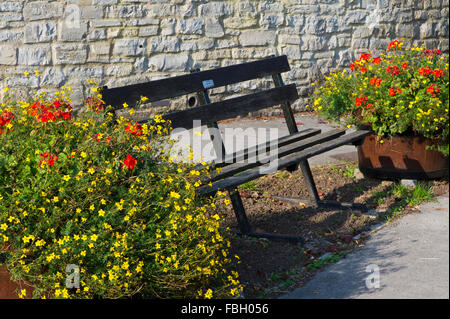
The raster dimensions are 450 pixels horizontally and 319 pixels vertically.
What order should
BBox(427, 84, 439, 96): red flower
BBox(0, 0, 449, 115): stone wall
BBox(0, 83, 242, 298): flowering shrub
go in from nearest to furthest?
BBox(0, 83, 242, 298): flowering shrub → BBox(427, 84, 439, 96): red flower → BBox(0, 0, 449, 115): stone wall

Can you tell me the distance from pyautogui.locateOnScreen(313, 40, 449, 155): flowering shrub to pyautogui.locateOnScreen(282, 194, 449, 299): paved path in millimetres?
732

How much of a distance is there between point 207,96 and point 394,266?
5.67ft

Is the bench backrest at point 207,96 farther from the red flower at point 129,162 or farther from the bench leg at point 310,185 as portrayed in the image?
the red flower at point 129,162

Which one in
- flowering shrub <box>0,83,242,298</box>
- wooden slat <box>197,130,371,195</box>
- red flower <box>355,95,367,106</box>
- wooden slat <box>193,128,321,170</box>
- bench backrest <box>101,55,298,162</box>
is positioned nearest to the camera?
flowering shrub <box>0,83,242,298</box>

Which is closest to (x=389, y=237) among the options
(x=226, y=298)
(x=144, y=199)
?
(x=226, y=298)

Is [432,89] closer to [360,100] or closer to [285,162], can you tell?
[360,100]

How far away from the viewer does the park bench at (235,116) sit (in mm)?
3713

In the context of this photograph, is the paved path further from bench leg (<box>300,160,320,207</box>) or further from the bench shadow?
bench leg (<box>300,160,320,207</box>)

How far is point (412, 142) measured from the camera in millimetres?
4582

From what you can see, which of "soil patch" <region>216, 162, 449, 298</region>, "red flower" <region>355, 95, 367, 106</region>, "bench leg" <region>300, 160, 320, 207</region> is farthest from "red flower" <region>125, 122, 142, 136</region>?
"red flower" <region>355, 95, 367, 106</region>

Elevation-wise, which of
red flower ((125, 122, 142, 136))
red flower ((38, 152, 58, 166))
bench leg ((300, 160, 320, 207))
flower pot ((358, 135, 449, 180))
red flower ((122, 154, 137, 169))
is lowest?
bench leg ((300, 160, 320, 207))

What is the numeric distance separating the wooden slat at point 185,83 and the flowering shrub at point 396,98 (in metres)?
0.55

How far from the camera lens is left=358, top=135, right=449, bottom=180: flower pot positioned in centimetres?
458

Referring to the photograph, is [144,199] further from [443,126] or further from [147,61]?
[147,61]
